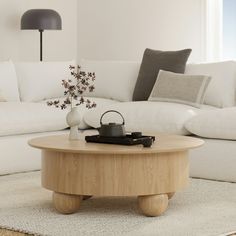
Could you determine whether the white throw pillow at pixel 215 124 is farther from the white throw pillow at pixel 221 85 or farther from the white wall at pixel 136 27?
the white wall at pixel 136 27

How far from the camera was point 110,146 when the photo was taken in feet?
11.9

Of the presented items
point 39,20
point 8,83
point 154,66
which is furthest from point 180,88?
point 39,20

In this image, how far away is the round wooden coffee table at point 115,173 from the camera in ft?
11.6

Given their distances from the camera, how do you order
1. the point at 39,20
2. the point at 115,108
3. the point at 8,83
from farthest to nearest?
the point at 39,20 → the point at 8,83 → the point at 115,108

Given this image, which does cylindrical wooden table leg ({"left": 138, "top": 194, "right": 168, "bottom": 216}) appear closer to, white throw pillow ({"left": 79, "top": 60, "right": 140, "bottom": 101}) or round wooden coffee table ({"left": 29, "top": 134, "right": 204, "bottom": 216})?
round wooden coffee table ({"left": 29, "top": 134, "right": 204, "bottom": 216})

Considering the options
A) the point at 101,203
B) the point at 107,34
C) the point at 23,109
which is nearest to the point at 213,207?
the point at 101,203

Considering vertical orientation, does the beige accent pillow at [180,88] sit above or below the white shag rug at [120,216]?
above

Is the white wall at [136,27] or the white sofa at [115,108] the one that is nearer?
the white sofa at [115,108]

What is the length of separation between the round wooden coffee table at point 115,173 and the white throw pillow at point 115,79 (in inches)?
98.1

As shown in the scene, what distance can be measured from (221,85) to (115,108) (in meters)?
0.91

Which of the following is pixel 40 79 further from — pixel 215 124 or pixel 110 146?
pixel 110 146

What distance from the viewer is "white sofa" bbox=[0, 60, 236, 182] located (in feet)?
15.4

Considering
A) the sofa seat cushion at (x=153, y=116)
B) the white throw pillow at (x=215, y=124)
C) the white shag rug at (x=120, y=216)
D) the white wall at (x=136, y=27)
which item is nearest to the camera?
the white shag rug at (x=120, y=216)

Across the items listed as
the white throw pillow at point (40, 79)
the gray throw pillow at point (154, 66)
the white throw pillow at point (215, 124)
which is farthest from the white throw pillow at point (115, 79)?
the white throw pillow at point (215, 124)
